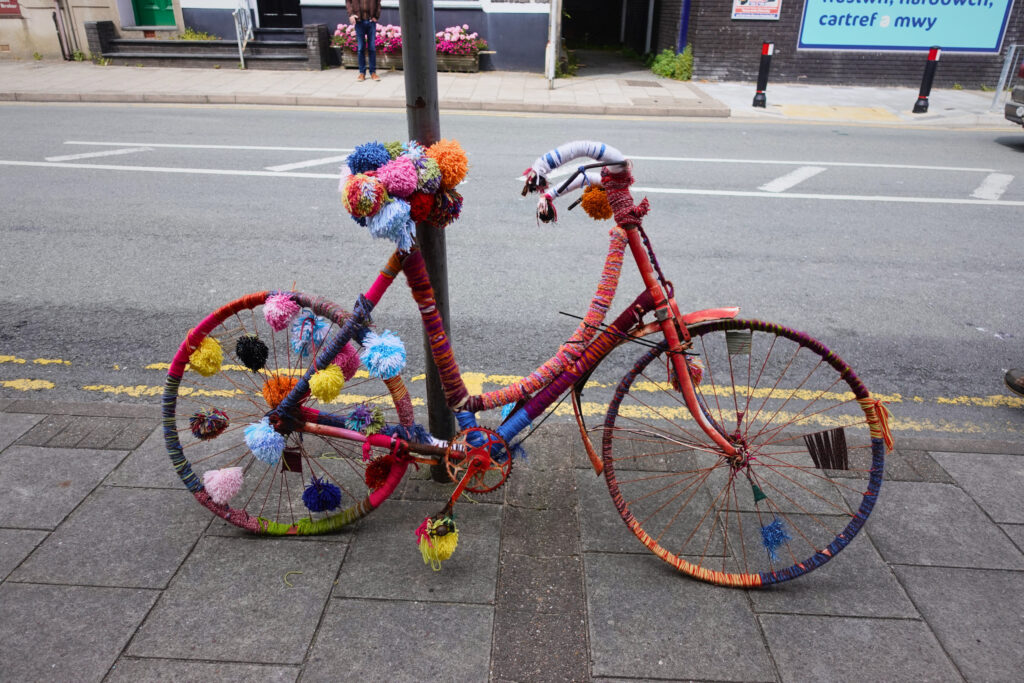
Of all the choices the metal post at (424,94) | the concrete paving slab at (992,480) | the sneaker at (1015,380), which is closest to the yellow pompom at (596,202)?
the metal post at (424,94)

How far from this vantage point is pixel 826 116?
12742 millimetres

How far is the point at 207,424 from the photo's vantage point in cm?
287

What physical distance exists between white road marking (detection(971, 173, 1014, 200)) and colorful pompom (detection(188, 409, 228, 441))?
8.21 meters

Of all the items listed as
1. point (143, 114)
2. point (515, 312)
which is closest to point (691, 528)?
point (515, 312)

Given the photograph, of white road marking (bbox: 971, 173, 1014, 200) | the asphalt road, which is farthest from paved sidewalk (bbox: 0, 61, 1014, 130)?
white road marking (bbox: 971, 173, 1014, 200)

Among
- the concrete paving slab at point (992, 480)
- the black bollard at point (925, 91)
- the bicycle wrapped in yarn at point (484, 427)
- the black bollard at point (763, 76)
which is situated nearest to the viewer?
the bicycle wrapped in yarn at point (484, 427)

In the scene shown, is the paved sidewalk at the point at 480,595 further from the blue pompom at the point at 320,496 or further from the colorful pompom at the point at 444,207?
the colorful pompom at the point at 444,207

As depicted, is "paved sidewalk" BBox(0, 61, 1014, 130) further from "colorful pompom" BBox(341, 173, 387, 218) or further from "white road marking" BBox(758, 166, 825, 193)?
"colorful pompom" BBox(341, 173, 387, 218)

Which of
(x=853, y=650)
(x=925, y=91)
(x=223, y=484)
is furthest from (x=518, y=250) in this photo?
(x=925, y=91)

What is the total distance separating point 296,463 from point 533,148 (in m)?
7.42

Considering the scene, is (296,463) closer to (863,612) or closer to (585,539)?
(585,539)

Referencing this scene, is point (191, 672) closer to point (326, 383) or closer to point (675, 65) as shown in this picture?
point (326, 383)

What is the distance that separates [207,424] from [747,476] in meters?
2.13

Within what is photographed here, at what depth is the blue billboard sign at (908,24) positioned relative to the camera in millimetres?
14977
